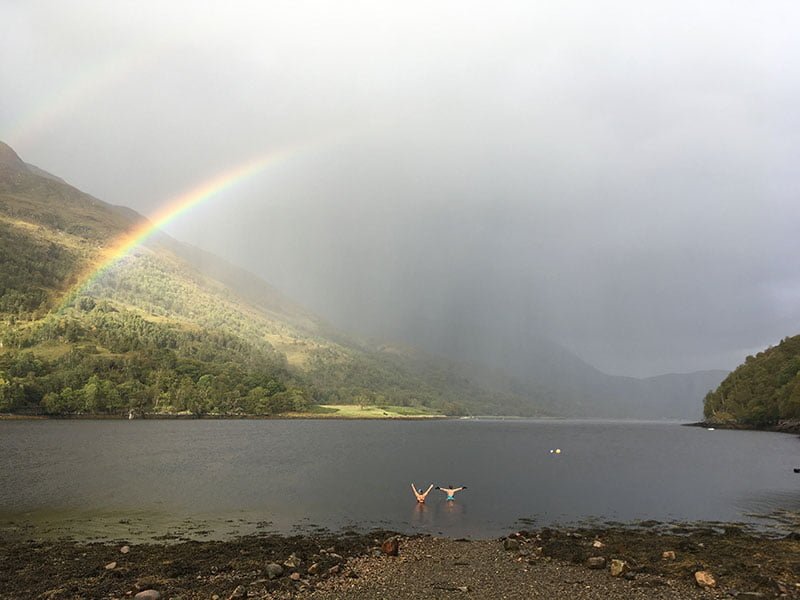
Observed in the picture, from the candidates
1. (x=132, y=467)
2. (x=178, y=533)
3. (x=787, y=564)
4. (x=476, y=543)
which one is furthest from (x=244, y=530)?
(x=132, y=467)

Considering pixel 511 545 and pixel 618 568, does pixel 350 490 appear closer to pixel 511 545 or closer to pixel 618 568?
pixel 511 545

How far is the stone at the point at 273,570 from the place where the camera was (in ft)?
94.2

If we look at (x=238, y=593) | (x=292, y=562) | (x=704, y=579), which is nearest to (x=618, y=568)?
(x=704, y=579)

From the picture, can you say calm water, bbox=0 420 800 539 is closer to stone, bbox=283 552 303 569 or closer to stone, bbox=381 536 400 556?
stone, bbox=381 536 400 556

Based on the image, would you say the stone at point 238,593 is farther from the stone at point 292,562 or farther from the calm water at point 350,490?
the calm water at point 350,490

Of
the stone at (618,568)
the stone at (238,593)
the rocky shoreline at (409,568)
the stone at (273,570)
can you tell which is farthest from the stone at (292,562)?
the stone at (618,568)

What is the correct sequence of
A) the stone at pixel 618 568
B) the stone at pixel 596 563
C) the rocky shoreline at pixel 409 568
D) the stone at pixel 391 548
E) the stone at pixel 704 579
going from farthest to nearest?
the stone at pixel 391 548 → the stone at pixel 596 563 → the stone at pixel 618 568 → the stone at pixel 704 579 → the rocky shoreline at pixel 409 568

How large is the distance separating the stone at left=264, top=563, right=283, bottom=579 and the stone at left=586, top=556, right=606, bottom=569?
735 inches

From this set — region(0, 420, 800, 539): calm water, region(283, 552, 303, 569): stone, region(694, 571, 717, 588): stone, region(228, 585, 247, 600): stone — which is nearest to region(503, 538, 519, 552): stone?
region(0, 420, 800, 539): calm water

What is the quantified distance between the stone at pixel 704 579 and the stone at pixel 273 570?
2287 centimetres

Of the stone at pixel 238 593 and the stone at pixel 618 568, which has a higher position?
the stone at pixel 618 568

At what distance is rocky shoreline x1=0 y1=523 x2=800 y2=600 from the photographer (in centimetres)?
2620

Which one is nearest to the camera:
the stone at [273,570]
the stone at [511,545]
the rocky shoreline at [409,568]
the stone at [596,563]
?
the rocky shoreline at [409,568]

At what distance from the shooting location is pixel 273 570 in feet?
95.2
